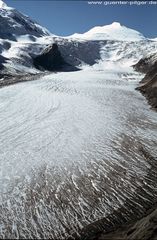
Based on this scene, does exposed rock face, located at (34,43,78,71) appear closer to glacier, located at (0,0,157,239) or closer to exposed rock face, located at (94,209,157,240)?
glacier, located at (0,0,157,239)

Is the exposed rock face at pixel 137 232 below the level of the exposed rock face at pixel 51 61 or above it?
above

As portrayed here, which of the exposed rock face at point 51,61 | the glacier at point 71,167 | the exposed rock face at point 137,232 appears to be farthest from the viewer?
the exposed rock face at point 51,61

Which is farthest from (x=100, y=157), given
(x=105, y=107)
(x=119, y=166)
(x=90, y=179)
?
(x=105, y=107)

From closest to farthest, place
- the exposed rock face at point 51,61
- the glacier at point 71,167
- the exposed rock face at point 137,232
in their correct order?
the exposed rock face at point 137,232 < the glacier at point 71,167 < the exposed rock face at point 51,61

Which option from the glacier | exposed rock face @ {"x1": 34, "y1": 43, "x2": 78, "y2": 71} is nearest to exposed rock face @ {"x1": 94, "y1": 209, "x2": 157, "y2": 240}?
the glacier

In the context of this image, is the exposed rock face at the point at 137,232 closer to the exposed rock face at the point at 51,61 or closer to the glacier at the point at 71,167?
the glacier at the point at 71,167

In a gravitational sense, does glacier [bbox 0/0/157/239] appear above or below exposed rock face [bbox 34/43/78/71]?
above

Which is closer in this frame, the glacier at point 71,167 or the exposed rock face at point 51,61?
the glacier at point 71,167

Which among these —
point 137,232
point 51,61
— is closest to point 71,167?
point 137,232

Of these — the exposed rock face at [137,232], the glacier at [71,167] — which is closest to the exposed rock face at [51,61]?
the glacier at [71,167]
